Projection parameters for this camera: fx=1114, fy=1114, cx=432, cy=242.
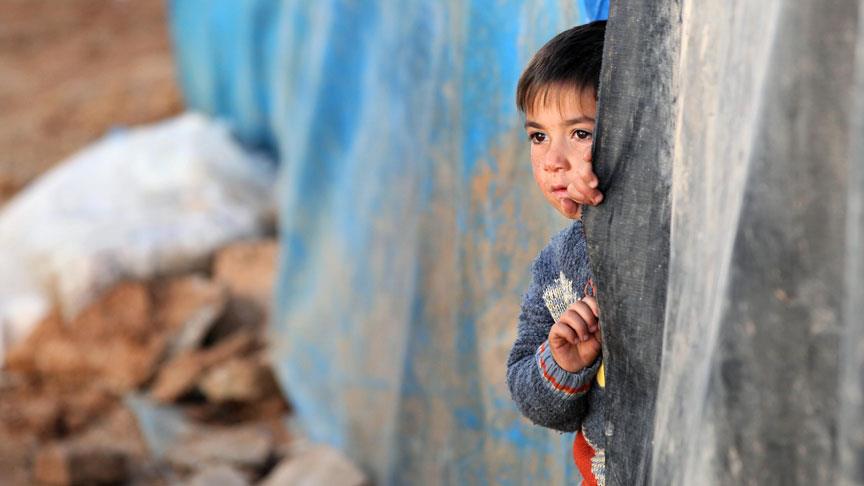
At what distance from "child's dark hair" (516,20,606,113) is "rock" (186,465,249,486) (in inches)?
91.6

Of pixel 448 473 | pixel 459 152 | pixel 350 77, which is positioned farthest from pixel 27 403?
pixel 459 152

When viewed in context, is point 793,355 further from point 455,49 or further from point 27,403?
point 27,403

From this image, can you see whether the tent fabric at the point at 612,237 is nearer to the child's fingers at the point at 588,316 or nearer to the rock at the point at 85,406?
the child's fingers at the point at 588,316

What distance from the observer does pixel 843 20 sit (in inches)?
34.7

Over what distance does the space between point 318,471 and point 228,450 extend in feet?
1.57

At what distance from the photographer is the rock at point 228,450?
3590 mm

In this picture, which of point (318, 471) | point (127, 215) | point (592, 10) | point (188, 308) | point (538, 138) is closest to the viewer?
point (538, 138)

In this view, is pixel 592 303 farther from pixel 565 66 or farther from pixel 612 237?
pixel 565 66

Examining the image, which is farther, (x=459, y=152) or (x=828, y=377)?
(x=459, y=152)

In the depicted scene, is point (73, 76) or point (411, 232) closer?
point (411, 232)

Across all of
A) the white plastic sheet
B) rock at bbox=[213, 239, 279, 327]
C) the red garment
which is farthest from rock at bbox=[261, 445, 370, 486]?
the red garment

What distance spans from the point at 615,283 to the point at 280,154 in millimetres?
4410

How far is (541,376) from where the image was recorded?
1351 mm

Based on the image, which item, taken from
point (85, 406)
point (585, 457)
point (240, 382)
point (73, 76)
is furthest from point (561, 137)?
point (73, 76)
